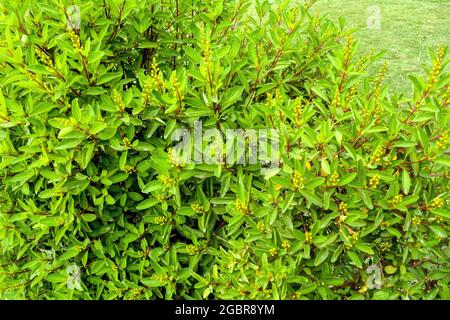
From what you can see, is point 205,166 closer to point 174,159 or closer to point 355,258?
point 174,159

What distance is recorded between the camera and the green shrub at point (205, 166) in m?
2.32

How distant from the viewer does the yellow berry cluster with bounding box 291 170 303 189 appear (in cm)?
224

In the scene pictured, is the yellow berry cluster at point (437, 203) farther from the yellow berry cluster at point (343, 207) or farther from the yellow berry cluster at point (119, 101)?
the yellow berry cluster at point (119, 101)

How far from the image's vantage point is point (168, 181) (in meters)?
2.51

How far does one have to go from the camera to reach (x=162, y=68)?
9.95 ft

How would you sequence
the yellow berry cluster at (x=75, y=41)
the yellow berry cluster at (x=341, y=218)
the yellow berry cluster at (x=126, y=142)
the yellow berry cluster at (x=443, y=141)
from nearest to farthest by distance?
the yellow berry cluster at (x=443, y=141) → the yellow berry cluster at (x=341, y=218) → the yellow berry cluster at (x=75, y=41) → the yellow berry cluster at (x=126, y=142)

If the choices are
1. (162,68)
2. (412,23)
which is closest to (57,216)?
(162,68)

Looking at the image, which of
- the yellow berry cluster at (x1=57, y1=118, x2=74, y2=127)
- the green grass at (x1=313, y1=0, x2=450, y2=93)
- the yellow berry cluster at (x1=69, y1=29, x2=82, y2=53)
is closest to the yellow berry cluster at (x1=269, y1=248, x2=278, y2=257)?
the yellow berry cluster at (x1=57, y1=118, x2=74, y2=127)

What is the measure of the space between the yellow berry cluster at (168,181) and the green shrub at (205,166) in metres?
0.01

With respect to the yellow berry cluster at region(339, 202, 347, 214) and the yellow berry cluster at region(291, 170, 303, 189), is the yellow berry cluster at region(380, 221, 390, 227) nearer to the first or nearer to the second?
the yellow berry cluster at region(339, 202, 347, 214)

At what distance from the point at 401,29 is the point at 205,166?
28.4 ft

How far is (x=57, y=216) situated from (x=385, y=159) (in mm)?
1814

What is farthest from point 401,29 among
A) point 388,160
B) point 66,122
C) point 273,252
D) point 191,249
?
point 66,122

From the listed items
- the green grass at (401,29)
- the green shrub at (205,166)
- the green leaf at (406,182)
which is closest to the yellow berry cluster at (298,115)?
the green shrub at (205,166)
